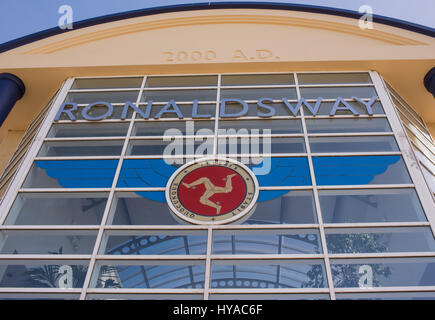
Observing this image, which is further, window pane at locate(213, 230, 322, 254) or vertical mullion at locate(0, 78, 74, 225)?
vertical mullion at locate(0, 78, 74, 225)

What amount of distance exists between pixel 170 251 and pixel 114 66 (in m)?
5.84

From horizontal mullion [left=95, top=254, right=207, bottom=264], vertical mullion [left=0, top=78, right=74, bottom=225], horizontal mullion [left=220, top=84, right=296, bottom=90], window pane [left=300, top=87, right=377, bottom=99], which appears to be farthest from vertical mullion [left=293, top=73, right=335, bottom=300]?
vertical mullion [left=0, top=78, right=74, bottom=225]

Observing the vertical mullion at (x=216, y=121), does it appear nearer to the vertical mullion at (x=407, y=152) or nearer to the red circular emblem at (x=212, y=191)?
the red circular emblem at (x=212, y=191)

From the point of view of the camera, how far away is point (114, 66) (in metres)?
11.2

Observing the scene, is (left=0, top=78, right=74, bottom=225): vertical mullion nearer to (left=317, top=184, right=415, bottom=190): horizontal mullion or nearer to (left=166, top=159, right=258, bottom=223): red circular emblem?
(left=166, top=159, right=258, bottom=223): red circular emblem

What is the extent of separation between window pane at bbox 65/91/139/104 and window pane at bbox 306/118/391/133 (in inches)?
169

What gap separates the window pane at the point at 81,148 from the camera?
29.9ft

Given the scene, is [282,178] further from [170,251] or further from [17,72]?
[17,72]

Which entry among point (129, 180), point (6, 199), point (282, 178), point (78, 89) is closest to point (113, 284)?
point (129, 180)

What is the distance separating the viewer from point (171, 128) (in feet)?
32.0

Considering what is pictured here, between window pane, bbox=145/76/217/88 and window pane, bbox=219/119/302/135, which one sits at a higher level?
window pane, bbox=145/76/217/88

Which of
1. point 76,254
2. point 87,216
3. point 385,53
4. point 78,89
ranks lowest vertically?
point 76,254

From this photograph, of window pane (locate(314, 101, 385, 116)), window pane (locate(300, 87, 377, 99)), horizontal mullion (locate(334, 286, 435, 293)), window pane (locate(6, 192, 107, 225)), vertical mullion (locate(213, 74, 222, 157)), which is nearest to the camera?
horizontal mullion (locate(334, 286, 435, 293))

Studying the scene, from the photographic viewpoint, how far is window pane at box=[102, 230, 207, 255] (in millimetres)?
7043
